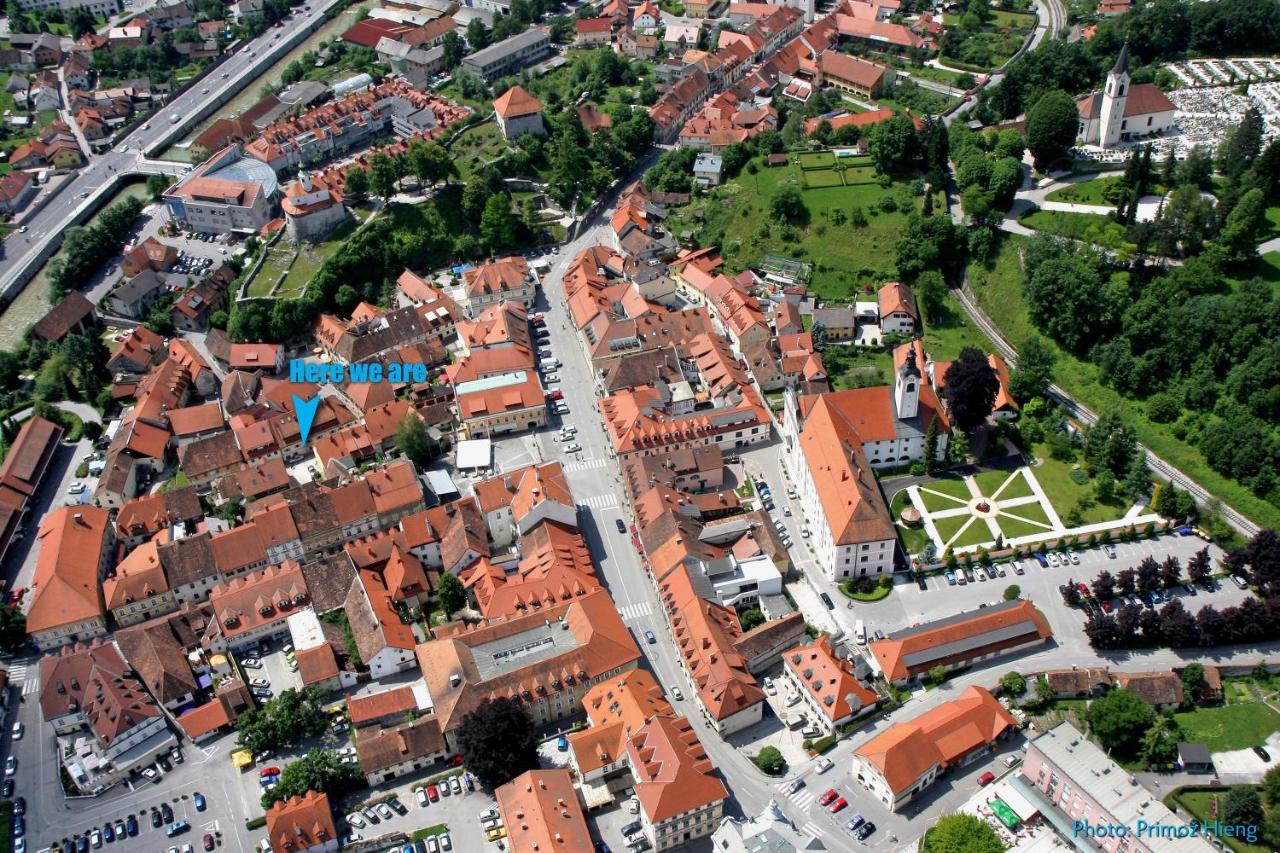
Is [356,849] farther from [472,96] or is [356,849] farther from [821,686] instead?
[472,96]

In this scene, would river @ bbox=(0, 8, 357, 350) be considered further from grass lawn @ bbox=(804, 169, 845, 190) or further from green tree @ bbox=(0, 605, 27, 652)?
grass lawn @ bbox=(804, 169, 845, 190)

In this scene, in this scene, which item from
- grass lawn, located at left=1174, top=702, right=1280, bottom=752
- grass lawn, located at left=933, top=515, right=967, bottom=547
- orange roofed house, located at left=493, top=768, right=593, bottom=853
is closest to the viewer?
orange roofed house, located at left=493, top=768, right=593, bottom=853

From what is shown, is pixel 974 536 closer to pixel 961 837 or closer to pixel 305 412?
pixel 961 837

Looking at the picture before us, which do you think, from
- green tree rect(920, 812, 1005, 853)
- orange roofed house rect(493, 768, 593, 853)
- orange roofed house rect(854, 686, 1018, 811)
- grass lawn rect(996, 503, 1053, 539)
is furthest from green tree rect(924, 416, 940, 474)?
orange roofed house rect(493, 768, 593, 853)

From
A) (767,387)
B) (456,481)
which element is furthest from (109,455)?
(767,387)

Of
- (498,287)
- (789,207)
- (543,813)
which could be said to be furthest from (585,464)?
(789,207)
